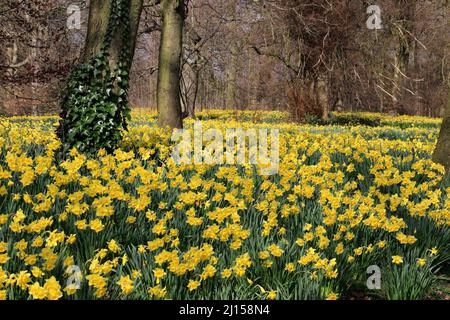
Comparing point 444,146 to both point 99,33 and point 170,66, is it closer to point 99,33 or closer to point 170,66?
point 99,33

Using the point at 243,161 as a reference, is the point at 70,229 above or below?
below

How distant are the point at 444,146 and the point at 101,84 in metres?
4.02

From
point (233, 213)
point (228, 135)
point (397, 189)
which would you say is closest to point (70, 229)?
→ point (233, 213)

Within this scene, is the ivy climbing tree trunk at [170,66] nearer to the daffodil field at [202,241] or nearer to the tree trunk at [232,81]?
the daffodil field at [202,241]

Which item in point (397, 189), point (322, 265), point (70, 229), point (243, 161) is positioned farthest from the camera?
point (243, 161)

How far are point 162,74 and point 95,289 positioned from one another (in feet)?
19.7

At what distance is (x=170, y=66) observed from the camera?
7.92 m

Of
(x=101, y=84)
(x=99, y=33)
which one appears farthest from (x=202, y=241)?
(x=99, y=33)

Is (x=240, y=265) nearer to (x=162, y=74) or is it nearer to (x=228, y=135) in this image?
(x=228, y=135)

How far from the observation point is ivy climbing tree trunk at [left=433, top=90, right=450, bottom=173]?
539cm

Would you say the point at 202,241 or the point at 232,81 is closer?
the point at 202,241

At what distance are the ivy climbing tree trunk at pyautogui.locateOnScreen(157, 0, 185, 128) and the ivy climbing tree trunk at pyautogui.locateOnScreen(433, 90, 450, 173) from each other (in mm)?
4157

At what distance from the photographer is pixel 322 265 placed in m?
2.68

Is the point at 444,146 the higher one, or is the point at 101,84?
the point at 101,84
